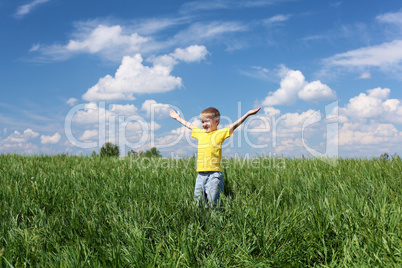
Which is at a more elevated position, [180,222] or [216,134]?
[216,134]

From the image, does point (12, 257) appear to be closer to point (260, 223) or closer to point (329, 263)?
point (260, 223)

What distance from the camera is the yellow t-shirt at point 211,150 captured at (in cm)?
447

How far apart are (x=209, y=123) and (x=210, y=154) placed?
466 millimetres

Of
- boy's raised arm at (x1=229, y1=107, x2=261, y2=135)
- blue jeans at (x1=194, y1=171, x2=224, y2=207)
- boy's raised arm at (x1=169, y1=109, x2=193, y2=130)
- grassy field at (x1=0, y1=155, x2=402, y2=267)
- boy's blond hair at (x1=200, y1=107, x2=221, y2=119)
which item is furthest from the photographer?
boy's raised arm at (x1=169, y1=109, x2=193, y2=130)

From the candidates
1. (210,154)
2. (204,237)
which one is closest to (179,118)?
(210,154)

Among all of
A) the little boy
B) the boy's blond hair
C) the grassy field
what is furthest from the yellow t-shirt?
the grassy field

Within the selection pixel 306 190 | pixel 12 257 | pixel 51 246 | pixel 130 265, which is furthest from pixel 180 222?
pixel 306 190

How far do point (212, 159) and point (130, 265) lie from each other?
2119mm

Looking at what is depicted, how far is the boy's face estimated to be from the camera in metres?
4.68

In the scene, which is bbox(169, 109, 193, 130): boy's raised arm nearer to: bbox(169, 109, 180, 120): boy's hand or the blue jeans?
bbox(169, 109, 180, 120): boy's hand

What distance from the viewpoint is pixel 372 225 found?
10.5 feet

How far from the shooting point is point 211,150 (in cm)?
454

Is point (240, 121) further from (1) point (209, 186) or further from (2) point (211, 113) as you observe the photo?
(1) point (209, 186)

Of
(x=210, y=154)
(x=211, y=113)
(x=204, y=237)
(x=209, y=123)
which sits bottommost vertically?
(x=204, y=237)
